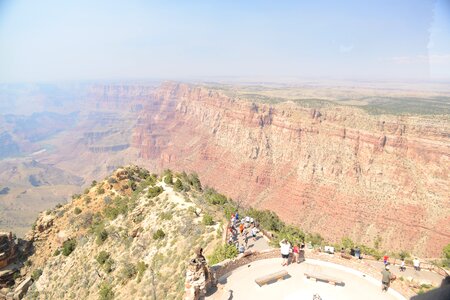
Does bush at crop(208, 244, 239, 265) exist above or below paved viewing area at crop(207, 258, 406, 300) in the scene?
below

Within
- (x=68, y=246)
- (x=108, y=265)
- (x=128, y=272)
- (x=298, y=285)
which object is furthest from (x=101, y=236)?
(x=298, y=285)

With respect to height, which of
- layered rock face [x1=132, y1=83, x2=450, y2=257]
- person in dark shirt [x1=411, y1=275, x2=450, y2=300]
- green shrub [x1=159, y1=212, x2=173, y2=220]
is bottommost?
layered rock face [x1=132, y1=83, x2=450, y2=257]

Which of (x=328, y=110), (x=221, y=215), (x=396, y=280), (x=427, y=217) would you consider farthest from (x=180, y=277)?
(x=328, y=110)

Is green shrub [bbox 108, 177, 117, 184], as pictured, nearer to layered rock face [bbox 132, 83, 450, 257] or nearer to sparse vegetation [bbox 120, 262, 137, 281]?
sparse vegetation [bbox 120, 262, 137, 281]

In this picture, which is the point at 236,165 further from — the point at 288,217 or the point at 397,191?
the point at 397,191

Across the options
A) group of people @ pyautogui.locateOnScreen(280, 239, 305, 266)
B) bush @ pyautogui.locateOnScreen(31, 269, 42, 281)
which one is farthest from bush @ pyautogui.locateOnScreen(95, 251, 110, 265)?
group of people @ pyautogui.locateOnScreen(280, 239, 305, 266)

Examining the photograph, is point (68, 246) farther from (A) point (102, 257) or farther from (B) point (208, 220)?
(B) point (208, 220)

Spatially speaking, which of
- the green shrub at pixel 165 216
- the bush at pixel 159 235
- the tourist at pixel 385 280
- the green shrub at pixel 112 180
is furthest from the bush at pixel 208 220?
the green shrub at pixel 112 180

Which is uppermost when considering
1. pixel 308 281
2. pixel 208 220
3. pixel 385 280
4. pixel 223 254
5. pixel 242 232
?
pixel 385 280
